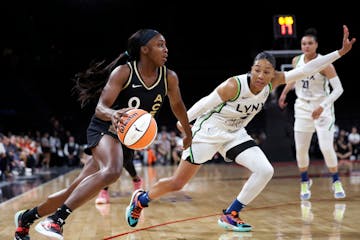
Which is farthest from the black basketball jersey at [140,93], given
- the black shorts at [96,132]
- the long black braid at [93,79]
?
the long black braid at [93,79]

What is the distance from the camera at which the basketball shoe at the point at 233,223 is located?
4531mm

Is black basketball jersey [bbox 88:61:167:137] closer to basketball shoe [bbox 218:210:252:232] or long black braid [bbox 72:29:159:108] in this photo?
long black braid [bbox 72:29:159:108]

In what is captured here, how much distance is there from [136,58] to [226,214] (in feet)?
5.10

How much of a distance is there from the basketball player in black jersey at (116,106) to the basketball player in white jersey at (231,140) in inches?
17.2

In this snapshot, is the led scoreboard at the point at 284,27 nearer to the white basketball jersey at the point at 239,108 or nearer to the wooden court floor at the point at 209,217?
the wooden court floor at the point at 209,217

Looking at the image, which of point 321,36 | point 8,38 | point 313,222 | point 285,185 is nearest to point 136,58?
point 313,222

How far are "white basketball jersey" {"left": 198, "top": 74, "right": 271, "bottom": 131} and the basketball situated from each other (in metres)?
1.12

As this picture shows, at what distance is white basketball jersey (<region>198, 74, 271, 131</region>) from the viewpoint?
4.70 metres

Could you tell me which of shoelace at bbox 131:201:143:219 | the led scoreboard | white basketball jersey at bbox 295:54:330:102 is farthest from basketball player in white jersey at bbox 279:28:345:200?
the led scoreboard

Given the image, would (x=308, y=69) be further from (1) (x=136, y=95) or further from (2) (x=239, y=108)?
(1) (x=136, y=95)

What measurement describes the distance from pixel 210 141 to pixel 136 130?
1.20m

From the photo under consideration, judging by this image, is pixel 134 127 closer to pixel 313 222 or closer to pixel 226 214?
pixel 226 214

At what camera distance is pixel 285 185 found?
338 inches

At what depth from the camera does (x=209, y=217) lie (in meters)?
5.36
